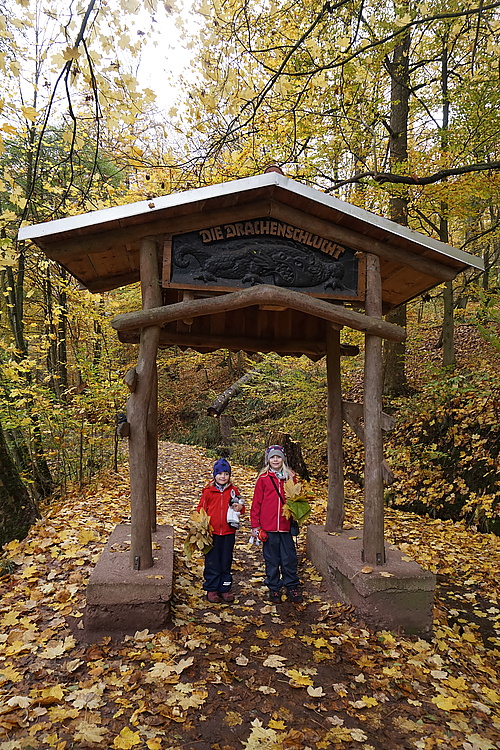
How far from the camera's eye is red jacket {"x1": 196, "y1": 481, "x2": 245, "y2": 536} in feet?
14.7

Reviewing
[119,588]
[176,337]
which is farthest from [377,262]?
[119,588]

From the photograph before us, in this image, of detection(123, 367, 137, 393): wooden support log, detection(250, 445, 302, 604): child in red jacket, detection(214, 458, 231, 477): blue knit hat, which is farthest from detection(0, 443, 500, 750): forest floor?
detection(123, 367, 137, 393): wooden support log

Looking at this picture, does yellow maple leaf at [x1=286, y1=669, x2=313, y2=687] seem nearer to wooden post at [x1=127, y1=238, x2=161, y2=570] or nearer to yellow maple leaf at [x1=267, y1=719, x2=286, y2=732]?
yellow maple leaf at [x1=267, y1=719, x2=286, y2=732]

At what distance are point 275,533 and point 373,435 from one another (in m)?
1.41

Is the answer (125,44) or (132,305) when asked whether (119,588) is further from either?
(132,305)

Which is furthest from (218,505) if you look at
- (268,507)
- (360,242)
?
(360,242)

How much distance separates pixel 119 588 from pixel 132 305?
39.6 ft

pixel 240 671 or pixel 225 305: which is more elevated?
pixel 225 305

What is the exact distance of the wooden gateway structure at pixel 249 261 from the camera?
13.4 feet

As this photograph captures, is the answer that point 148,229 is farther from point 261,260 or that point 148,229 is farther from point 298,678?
point 298,678

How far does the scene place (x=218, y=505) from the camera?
4.55 metres

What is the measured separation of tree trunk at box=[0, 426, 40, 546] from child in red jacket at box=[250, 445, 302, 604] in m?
3.05

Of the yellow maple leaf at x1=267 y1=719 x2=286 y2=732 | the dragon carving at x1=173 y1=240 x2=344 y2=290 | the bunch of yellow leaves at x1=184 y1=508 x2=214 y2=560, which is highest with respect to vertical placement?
the dragon carving at x1=173 y1=240 x2=344 y2=290

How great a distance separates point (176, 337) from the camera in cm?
618
